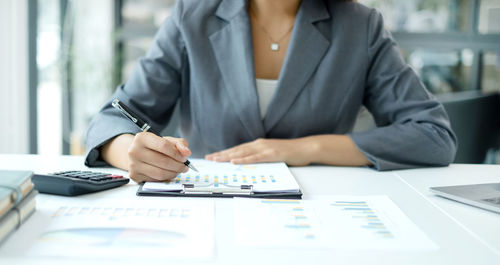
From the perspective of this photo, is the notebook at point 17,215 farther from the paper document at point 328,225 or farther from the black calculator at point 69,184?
the paper document at point 328,225

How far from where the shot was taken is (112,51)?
12.0ft

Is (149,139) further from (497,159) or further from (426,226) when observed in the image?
(497,159)

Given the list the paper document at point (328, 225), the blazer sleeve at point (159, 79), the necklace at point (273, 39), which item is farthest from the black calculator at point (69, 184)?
the necklace at point (273, 39)

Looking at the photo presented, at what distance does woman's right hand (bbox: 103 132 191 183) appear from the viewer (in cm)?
97

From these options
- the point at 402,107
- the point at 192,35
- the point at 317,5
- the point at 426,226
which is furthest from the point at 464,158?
the point at 426,226

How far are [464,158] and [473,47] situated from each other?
1.61m

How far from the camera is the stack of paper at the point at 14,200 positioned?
0.65m

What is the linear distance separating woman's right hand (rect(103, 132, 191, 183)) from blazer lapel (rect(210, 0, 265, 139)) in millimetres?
457

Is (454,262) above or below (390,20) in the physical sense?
below

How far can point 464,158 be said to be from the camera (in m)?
2.49

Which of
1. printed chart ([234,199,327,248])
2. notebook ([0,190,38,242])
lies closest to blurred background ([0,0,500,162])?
notebook ([0,190,38,242])

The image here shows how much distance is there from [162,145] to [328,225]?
39 cm

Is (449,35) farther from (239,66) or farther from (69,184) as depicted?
(69,184)

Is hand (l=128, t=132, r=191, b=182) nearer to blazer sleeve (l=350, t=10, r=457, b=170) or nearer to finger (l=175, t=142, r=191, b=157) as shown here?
finger (l=175, t=142, r=191, b=157)
